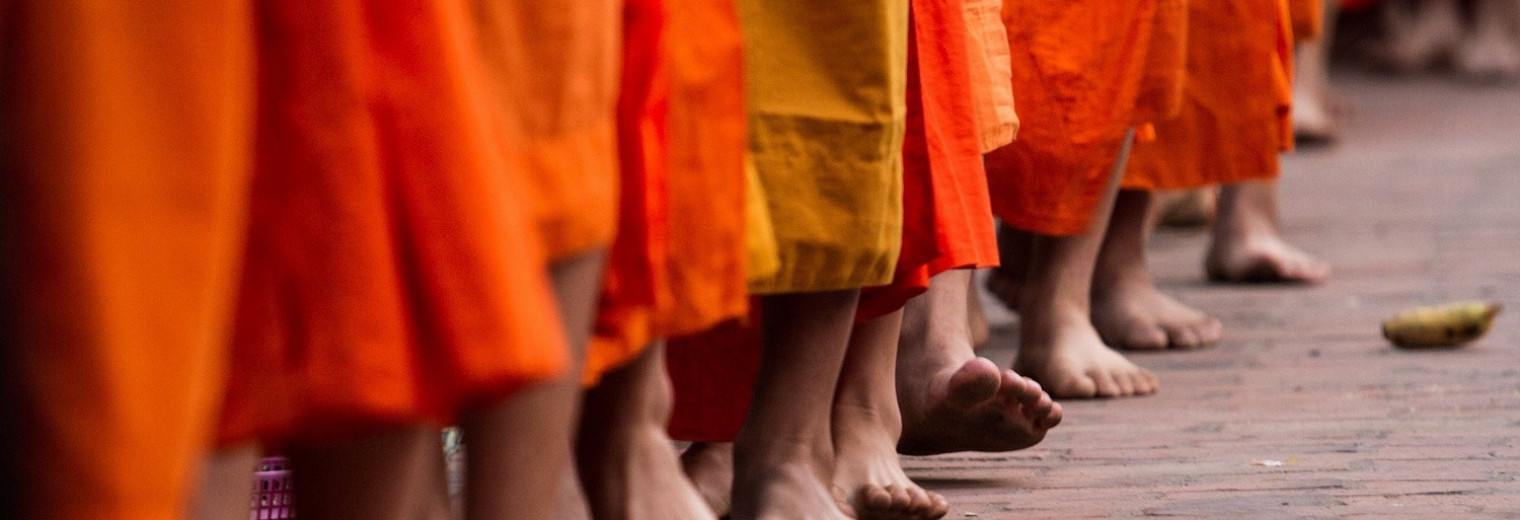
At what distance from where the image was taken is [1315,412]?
3199 mm

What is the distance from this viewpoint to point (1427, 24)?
11.0 m

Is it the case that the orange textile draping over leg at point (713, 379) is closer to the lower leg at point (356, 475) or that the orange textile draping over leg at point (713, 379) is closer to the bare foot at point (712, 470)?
the bare foot at point (712, 470)

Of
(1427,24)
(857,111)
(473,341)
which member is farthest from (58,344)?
(1427,24)

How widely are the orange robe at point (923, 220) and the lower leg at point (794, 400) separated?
0.25 ft

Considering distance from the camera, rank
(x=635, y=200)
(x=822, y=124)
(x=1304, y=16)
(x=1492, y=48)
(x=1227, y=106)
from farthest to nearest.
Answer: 1. (x=1492, y=48)
2. (x=1304, y=16)
3. (x=1227, y=106)
4. (x=822, y=124)
5. (x=635, y=200)

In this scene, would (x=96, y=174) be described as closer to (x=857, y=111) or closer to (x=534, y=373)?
(x=534, y=373)

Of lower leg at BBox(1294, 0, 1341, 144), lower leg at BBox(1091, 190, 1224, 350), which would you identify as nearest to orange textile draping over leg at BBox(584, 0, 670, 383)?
lower leg at BBox(1091, 190, 1224, 350)

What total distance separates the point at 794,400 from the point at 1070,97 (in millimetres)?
1076

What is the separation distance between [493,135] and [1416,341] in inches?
110

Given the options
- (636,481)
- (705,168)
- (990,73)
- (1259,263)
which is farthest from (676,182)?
(1259,263)

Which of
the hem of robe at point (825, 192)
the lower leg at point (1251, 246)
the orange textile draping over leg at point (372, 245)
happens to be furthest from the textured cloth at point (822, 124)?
the lower leg at point (1251, 246)

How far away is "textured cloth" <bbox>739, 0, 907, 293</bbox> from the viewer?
2.02m

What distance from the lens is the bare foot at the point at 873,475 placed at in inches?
91.0

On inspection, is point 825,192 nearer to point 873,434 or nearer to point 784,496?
point 784,496
